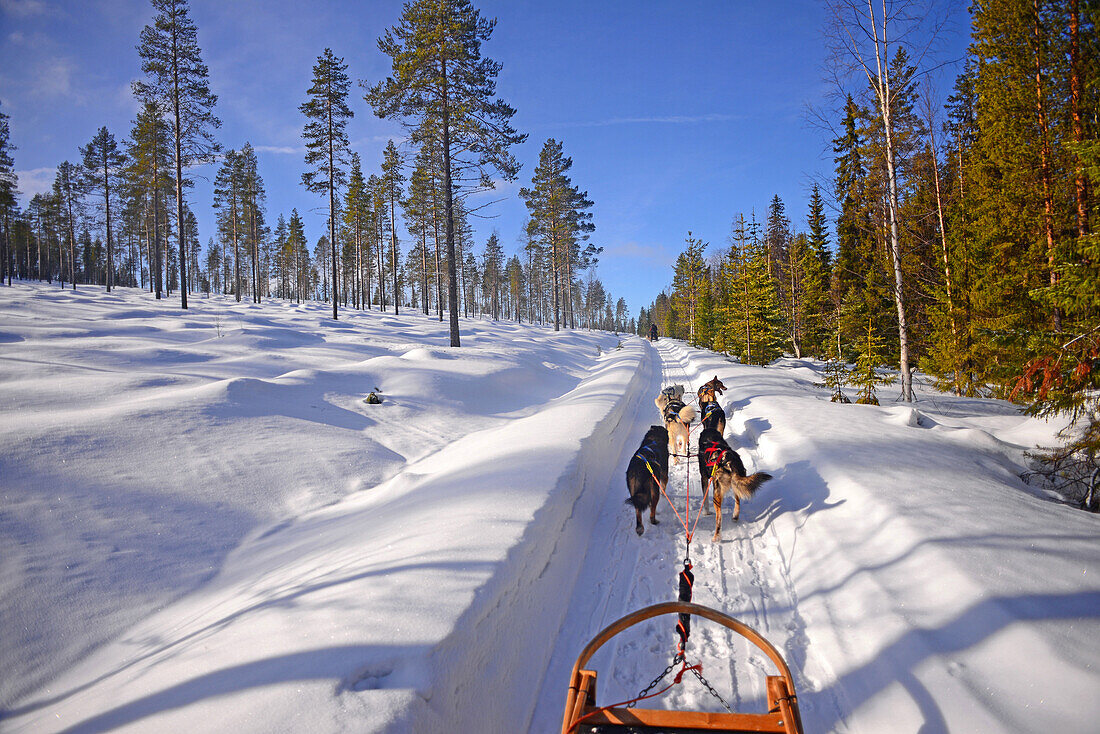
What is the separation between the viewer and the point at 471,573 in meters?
3.04

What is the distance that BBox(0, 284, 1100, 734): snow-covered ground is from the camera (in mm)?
2227

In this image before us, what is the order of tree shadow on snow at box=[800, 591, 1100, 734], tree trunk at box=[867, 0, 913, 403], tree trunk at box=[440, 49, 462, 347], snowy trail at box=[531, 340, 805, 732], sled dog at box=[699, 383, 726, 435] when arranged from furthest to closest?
tree trunk at box=[440, 49, 462, 347] < tree trunk at box=[867, 0, 913, 403] < sled dog at box=[699, 383, 726, 435] < snowy trail at box=[531, 340, 805, 732] < tree shadow on snow at box=[800, 591, 1100, 734]

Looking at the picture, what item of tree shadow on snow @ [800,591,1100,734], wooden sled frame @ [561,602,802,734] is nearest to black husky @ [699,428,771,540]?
tree shadow on snow @ [800,591,1100,734]

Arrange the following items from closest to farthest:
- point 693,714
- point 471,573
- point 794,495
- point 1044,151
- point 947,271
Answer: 1. point 693,714
2. point 471,573
3. point 794,495
4. point 1044,151
5. point 947,271

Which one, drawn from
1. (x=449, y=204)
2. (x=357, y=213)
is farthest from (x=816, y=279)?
(x=357, y=213)

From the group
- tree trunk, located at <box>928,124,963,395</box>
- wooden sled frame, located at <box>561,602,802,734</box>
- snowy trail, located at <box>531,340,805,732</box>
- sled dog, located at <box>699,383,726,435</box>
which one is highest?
tree trunk, located at <box>928,124,963,395</box>

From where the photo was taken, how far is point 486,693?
8.26 ft

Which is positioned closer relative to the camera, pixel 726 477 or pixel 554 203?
pixel 726 477

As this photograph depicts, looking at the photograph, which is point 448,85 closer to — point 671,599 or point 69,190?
point 671,599

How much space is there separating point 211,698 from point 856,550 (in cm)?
481

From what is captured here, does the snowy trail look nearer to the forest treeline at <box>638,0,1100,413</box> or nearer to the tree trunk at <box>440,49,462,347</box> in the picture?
the forest treeline at <box>638,0,1100,413</box>

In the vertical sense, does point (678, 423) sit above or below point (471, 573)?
above

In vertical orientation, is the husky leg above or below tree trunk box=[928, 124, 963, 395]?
below

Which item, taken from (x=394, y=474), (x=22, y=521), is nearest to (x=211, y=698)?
(x=22, y=521)
